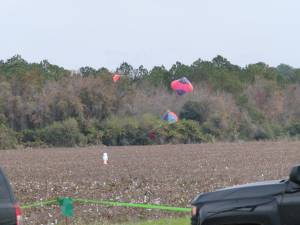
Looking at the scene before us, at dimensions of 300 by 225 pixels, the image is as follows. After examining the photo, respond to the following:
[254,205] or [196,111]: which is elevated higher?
[196,111]

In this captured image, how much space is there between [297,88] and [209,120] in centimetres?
3678

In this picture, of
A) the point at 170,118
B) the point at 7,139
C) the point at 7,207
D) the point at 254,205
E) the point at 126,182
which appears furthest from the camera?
the point at 170,118

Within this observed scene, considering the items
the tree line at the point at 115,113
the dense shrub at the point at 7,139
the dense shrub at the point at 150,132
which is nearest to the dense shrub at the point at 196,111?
the tree line at the point at 115,113

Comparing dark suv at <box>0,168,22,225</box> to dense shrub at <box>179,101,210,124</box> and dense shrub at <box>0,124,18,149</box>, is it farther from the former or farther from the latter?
dense shrub at <box>179,101,210,124</box>

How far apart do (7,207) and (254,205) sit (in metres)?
2.76

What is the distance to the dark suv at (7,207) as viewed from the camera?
28.2 feet

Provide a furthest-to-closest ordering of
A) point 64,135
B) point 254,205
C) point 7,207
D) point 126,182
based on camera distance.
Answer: point 64,135 → point 126,182 → point 7,207 → point 254,205

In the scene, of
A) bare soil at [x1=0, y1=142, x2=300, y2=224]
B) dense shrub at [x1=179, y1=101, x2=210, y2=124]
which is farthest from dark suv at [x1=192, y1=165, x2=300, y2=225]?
dense shrub at [x1=179, y1=101, x2=210, y2=124]

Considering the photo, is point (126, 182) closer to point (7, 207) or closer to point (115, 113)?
point (7, 207)

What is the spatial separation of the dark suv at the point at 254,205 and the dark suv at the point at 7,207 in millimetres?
1998

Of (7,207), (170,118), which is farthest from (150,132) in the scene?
(7,207)

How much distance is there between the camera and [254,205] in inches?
308

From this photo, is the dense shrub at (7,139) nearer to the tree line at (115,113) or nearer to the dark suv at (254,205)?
the tree line at (115,113)

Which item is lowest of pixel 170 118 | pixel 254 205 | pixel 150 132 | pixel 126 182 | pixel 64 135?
pixel 126 182
